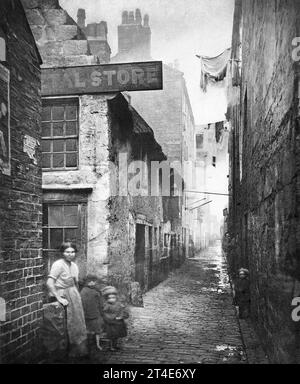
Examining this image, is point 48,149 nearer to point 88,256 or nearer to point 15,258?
point 88,256

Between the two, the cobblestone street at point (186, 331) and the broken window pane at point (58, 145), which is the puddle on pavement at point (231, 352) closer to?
the cobblestone street at point (186, 331)

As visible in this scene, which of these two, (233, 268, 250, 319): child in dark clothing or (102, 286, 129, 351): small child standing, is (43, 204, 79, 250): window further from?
(233, 268, 250, 319): child in dark clothing

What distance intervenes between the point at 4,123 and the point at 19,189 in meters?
0.87

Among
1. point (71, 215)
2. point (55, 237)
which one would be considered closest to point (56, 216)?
point (71, 215)

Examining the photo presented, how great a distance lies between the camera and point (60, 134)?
29.1 feet

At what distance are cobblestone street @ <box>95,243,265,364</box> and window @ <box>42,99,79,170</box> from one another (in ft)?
12.3

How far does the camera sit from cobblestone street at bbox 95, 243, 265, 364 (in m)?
5.69

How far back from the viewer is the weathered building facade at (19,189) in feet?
15.5

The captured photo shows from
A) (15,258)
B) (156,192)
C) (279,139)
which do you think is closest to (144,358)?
(15,258)

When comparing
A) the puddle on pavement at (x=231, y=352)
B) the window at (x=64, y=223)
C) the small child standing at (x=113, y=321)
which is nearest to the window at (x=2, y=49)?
the small child standing at (x=113, y=321)

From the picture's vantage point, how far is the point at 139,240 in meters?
12.2

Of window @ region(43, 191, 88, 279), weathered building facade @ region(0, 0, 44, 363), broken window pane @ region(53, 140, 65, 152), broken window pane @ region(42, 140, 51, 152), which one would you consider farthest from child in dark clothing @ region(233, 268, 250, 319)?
broken window pane @ region(42, 140, 51, 152)

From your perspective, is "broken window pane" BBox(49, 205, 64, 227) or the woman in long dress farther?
"broken window pane" BBox(49, 205, 64, 227)

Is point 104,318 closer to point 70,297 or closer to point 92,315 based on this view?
point 92,315
